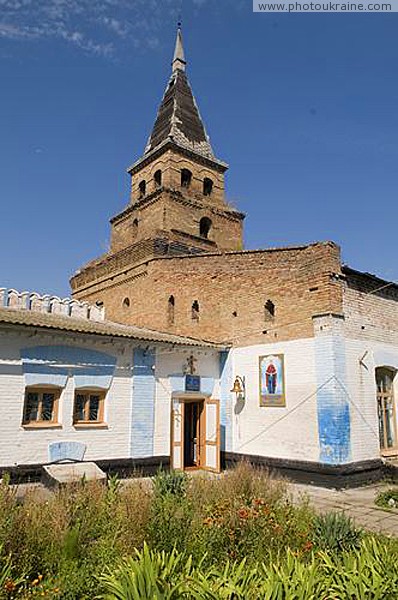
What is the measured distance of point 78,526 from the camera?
18.6 ft

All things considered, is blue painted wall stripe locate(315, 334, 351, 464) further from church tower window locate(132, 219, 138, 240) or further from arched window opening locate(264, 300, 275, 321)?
church tower window locate(132, 219, 138, 240)

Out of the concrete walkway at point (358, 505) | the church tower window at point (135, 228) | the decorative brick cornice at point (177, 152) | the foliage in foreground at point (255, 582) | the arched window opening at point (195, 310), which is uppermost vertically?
the decorative brick cornice at point (177, 152)

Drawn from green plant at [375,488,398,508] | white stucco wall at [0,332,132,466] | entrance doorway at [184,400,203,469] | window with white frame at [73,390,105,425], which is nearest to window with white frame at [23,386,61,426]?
white stucco wall at [0,332,132,466]

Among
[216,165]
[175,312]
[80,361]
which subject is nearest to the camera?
[80,361]

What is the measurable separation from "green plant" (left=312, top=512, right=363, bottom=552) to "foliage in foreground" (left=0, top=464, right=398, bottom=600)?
13mm

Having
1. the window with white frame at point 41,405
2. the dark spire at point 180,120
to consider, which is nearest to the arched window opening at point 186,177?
the dark spire at point 180,120

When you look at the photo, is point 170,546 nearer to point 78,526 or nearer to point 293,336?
point 78,526

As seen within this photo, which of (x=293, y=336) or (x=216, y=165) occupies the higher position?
(x=216, y=165)

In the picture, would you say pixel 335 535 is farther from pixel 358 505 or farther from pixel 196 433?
pixel 196 433

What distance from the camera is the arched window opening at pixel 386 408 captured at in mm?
14383

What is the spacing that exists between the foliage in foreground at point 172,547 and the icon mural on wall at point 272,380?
6384 millimetres

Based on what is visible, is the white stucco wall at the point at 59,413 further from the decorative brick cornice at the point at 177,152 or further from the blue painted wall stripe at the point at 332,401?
the decorative brick cornice at the point at 177,152

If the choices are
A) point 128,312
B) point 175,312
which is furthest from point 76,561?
point 128,312

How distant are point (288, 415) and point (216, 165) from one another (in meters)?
16.4
